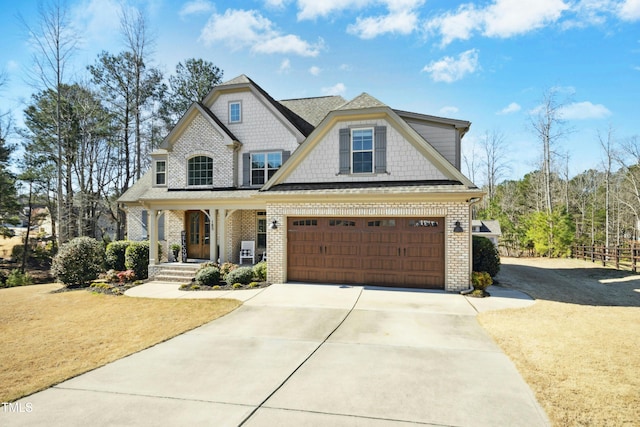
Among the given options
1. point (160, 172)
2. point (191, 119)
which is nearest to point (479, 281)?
point (191, 119)

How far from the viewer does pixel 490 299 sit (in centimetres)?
1077

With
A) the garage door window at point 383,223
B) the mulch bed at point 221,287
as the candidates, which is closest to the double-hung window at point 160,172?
the mulch bed at point 221,287

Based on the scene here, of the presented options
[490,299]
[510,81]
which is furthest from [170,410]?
[510,81]

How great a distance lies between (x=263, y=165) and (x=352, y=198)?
20.5 ft

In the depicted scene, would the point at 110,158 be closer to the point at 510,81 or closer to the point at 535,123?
the point at 510,81

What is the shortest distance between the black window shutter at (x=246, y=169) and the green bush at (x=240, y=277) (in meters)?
5.11

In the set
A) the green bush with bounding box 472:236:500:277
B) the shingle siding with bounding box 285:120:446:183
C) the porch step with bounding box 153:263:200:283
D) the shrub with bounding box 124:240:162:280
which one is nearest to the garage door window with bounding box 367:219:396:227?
the shingle siding with bounding box 285:120:446:183

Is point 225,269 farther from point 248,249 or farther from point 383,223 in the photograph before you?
point 383,223

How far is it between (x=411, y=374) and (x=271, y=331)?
349 cm

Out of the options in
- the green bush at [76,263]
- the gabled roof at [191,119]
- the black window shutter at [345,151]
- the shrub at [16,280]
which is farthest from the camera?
the shrub at [16,280]

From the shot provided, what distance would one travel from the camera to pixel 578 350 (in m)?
6.38

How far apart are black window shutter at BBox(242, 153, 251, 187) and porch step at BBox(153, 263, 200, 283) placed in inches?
182

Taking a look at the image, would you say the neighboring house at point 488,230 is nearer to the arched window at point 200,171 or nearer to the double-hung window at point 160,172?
the arched window at point 200,171

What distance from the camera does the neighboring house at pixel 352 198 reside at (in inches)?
470
